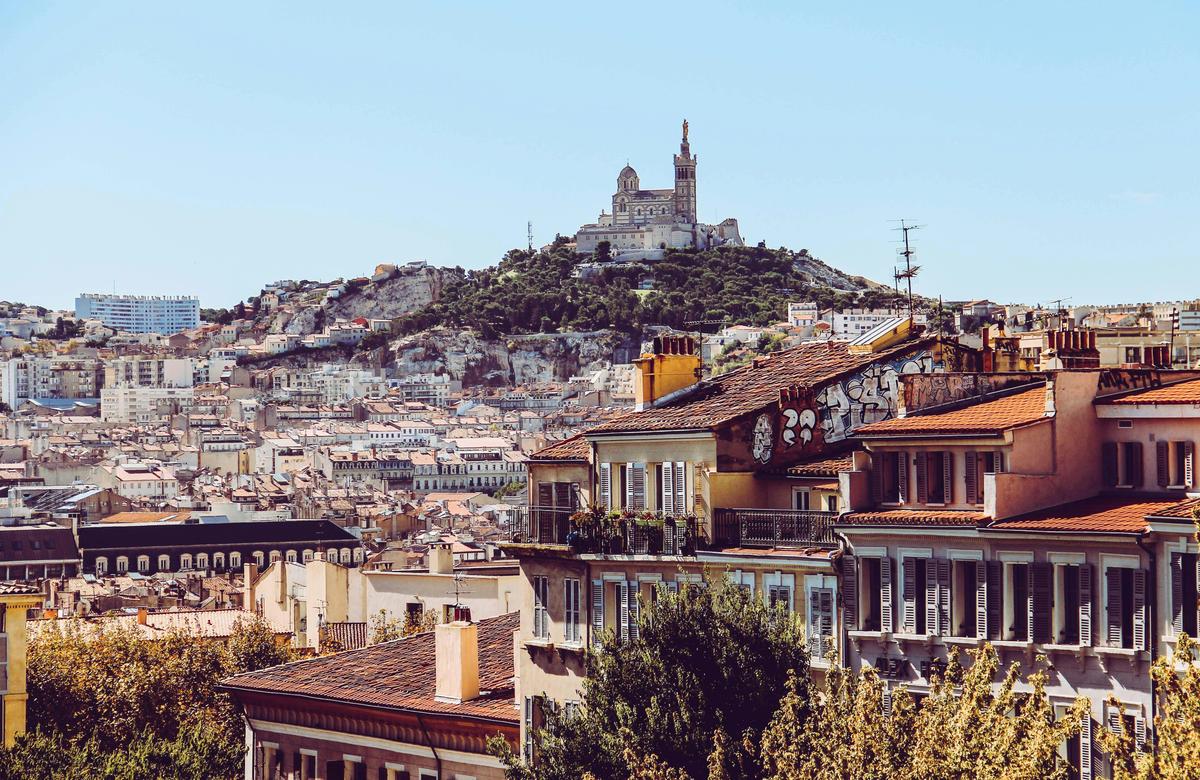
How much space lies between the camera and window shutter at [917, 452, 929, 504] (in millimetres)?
30828

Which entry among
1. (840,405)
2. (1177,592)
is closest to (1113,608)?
(1177,592)

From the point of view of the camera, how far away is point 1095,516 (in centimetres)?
2889

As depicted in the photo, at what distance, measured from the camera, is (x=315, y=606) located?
7369cm

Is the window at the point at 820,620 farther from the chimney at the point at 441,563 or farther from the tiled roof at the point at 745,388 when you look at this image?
the chimney at the point at 441,563

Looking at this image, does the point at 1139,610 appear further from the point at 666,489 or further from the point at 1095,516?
the point at 666,489

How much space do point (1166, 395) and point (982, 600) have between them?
355cm

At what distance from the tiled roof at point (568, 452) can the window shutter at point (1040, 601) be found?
389 inches

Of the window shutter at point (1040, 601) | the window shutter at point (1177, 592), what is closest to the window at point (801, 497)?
the window shutter at point (1040, 601)

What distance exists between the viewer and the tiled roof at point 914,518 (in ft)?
97.2

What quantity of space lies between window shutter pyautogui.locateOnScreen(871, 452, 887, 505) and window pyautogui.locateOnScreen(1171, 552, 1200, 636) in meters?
5.02

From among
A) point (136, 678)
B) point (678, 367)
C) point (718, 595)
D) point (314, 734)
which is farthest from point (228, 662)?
point (718, 595)

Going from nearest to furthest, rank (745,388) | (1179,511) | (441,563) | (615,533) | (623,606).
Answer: (1179,511)
(623,606)
(615,533)
(745,388)
(441,563)

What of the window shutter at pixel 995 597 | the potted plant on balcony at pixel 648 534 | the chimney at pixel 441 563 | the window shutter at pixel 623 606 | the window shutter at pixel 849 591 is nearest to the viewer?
the window shutter at pixel 995 597

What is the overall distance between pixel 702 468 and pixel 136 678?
30387mm
